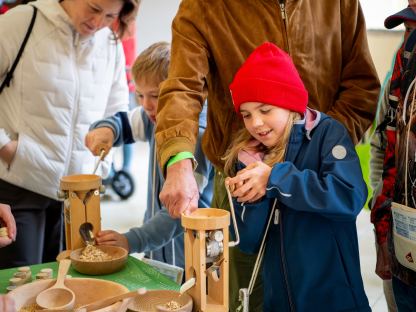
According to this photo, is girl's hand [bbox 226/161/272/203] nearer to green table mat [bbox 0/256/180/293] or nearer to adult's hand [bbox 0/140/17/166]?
green table mat [bbox 0/256/180/293]

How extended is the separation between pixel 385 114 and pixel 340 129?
0.77 feet

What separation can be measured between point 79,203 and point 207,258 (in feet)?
1.90

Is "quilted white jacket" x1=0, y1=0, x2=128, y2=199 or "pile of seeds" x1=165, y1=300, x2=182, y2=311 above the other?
"quilted white jacket" x1=0, y1=0, x2=128, y2=199

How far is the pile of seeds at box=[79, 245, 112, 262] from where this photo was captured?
4.86 feet

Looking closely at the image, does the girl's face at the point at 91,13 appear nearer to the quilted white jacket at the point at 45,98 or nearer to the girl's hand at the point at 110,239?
the quilted white jacket at the point at 45,98

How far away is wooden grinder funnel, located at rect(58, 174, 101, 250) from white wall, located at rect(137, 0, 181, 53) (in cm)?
459

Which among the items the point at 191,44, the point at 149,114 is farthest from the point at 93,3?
the point at 191,44

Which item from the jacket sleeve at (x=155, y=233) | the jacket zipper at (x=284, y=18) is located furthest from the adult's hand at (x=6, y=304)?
the jacket zipper at (x=284, y=18)

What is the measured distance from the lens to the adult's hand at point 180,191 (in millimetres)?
1175

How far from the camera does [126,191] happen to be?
5.05m

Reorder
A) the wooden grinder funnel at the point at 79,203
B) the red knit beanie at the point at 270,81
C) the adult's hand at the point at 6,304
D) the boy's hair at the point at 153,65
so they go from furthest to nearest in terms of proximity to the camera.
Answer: the boy's hair at the point at 153,65
the wooden grinder funnel at the point at 79,203
the red knit beanie at the point at 270,81
the adult's hand at the point at 6,304

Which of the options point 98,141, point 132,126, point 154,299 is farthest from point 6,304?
point 132,126

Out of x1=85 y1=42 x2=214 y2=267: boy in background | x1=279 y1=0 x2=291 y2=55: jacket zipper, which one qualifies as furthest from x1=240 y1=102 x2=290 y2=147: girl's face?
x1=85 y1=42 x2=214 y2=267: boy in background

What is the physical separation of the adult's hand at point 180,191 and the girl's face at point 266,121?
19 centimetres
